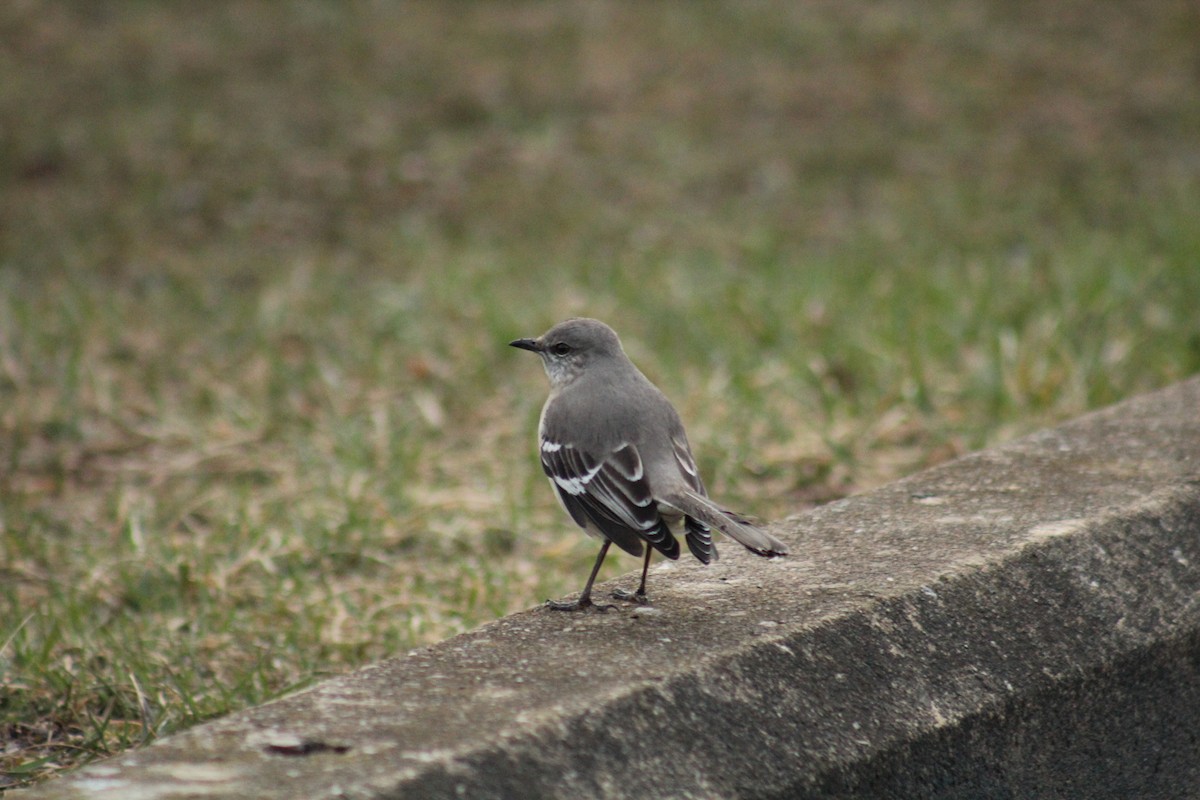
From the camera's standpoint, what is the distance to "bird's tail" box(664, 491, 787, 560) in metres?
2.77

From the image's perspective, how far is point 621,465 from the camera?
10.4ft

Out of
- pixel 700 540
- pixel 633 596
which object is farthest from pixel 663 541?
pixel 633 596

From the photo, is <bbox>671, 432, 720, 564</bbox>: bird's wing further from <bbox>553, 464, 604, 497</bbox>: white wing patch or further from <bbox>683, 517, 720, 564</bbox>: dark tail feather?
<bbox>553, 464, 604, 497</bbox>: white wing patch

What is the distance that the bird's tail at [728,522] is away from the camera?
2766 millimetres

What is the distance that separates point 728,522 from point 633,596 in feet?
1.26

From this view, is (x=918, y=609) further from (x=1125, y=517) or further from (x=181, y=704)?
(x=181, y=704)

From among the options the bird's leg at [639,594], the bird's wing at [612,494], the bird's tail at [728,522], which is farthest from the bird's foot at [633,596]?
the bird's tail at [728,522]

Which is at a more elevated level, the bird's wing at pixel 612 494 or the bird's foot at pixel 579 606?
the bird's wing at pixel 612 494

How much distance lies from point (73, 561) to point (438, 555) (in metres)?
1.19

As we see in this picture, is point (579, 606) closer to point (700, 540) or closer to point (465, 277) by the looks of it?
point (700, 540)

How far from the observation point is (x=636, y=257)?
749 centimetres

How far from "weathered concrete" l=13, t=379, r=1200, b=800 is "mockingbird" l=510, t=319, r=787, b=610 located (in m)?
0.16

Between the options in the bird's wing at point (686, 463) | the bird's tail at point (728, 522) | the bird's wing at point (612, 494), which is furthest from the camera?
the bird's wing at point (686, 463)

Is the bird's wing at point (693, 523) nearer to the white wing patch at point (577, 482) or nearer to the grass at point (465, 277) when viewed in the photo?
the white wing patch at point (577, 482)
